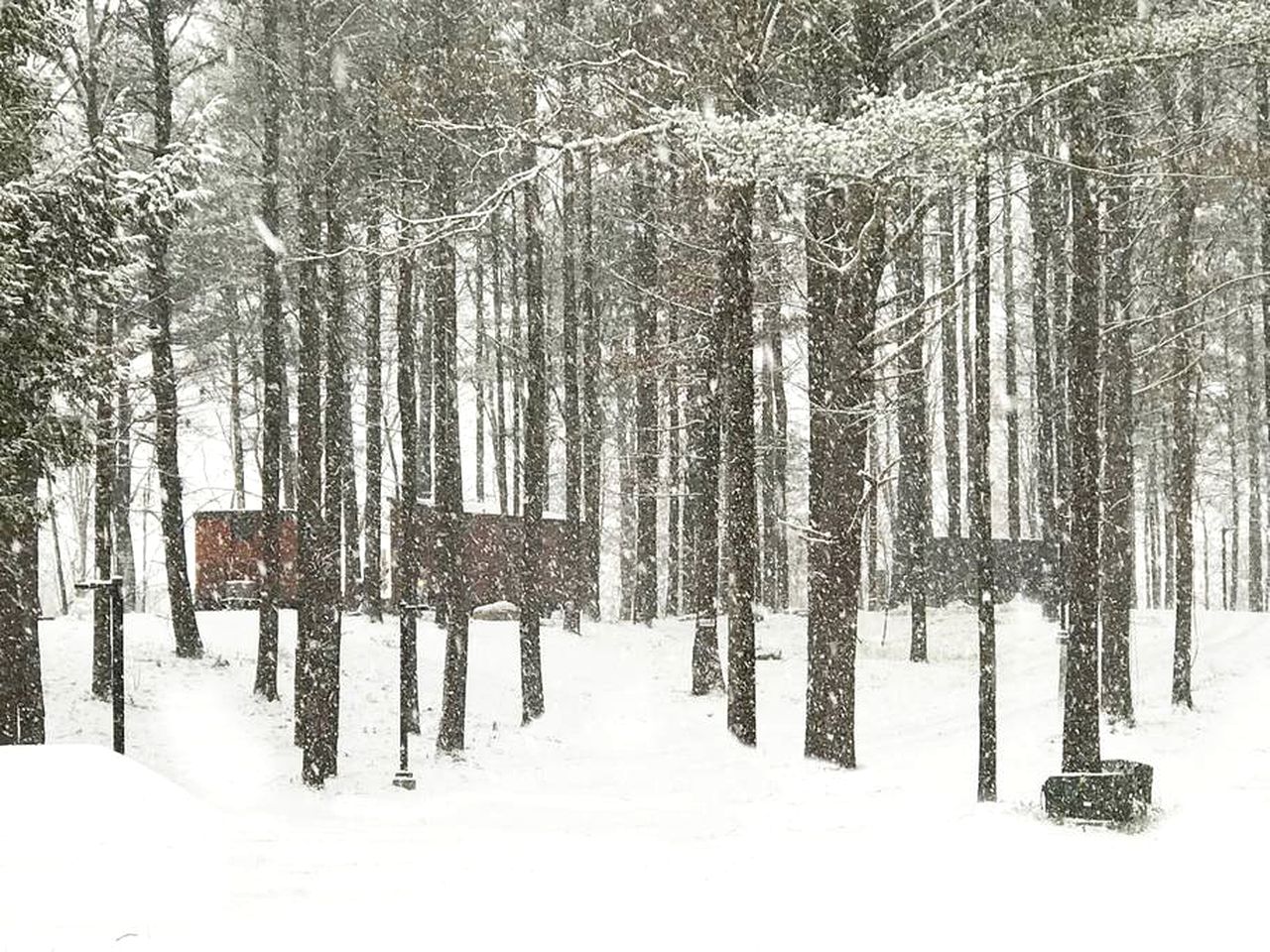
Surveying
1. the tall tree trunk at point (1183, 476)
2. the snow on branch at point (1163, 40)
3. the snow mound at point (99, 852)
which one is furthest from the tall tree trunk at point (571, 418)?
the snow mound at point (99, 852)

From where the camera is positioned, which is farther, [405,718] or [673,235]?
[673,235]

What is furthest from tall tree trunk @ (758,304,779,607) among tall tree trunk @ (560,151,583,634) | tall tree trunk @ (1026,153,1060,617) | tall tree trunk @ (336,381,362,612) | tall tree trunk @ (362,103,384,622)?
tall tree trunk @ (336,381,362,612)

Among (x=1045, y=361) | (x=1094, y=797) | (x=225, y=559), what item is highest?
(x=1045, y=361)

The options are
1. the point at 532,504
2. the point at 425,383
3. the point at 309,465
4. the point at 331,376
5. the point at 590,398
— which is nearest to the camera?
the point at 309,465

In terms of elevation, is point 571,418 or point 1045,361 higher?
point 1045,361

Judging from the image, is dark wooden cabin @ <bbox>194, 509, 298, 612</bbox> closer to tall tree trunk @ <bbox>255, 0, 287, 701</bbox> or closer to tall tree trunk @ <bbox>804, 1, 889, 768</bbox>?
tall tree trunk @ <bbox>255, 0, 287, 701</bbox>

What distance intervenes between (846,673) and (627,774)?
4193mm

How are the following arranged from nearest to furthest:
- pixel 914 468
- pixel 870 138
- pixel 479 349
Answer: pixel 870 138 < pixel 914 468 < pixel 479 349

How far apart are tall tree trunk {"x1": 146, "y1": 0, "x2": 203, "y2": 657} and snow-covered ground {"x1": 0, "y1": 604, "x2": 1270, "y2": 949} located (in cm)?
89

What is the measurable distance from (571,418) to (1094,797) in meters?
17.7

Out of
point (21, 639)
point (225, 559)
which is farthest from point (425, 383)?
point (21, 639)

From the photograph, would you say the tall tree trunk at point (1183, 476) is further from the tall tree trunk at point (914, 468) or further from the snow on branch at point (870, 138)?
the snow on branch at point (870, 138)

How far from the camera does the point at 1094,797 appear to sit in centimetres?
1272

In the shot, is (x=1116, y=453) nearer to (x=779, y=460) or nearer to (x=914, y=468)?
(x=914, y=468)
